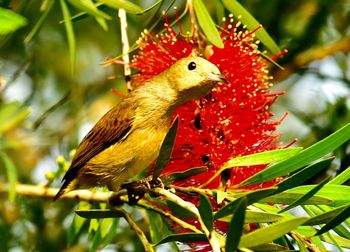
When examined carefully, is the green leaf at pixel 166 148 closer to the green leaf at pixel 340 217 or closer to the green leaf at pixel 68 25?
the green leaf at pixel 340 217

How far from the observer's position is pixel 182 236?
180cm

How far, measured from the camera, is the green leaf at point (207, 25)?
2.16 metres

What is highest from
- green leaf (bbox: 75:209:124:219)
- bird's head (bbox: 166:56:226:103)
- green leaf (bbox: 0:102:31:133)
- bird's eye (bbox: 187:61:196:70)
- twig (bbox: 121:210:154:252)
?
bird's eye (bbox: 187:61:196:70)

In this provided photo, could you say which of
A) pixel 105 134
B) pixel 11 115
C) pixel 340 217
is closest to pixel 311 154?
pixel 340 217

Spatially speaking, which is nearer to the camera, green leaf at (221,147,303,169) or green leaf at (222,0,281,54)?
green leaf at (221,147,303,169)

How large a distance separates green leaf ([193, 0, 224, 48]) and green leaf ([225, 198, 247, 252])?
0.71 m

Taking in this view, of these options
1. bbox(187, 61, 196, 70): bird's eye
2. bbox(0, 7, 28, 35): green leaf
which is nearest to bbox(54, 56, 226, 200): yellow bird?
bbox(187, 61, 196, 70): bird's eye

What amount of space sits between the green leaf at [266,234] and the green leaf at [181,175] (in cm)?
34

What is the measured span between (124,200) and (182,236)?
718 millimetres

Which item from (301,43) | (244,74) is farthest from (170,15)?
(244,74)

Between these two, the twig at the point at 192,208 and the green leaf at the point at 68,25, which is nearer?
the twig at the point at 192,208

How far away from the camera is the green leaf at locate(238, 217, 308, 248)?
5.14 feet

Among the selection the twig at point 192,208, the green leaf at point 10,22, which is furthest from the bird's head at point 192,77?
the green leaf at point 10,22

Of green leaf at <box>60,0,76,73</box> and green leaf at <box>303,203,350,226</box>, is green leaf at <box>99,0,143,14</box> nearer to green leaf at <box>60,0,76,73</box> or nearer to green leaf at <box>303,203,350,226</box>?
green leaf at <box>60,0,76,73</box>
